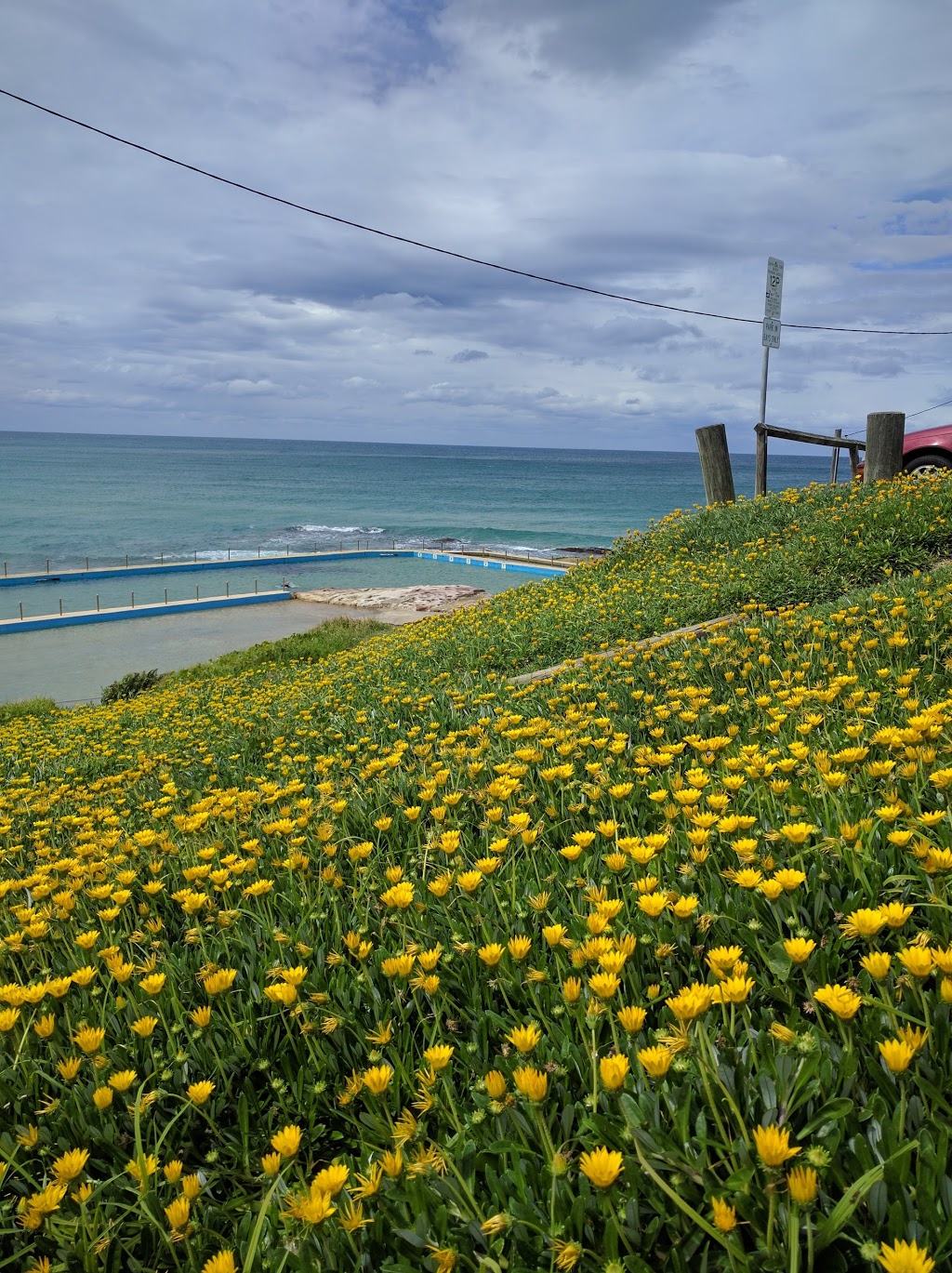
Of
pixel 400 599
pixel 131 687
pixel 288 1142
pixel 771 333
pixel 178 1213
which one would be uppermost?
pixel 771 333

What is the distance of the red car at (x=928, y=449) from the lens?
1109 cm

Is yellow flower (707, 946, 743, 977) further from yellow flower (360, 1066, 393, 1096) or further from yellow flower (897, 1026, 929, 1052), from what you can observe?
yellow flower (360, 1066, 393, 1096)

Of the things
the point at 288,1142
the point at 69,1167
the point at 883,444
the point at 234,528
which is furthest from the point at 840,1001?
the point at 234,528

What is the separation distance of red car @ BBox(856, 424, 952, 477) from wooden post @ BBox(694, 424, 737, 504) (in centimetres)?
187

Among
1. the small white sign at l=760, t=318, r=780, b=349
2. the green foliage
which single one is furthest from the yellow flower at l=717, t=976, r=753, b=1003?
the green foliage

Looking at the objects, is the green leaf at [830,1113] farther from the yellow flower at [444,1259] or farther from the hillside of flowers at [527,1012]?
the yellow flower at [444,1259]

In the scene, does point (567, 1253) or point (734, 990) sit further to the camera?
point (734, 990)

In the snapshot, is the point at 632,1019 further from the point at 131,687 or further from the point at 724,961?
the point at 131,687

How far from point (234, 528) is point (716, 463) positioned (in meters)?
51.8

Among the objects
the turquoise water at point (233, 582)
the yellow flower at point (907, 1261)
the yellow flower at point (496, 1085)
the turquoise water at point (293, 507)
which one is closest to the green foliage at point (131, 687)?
the yellow flower at point (496, 1085)

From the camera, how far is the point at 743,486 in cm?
8481

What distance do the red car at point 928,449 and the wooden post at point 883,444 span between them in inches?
45.7

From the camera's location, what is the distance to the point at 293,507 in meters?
74.4

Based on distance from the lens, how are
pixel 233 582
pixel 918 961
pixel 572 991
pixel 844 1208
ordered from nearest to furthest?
pixel 844 1208 → pixel 918 961 → pixel 572 991 → pixel 233 582
